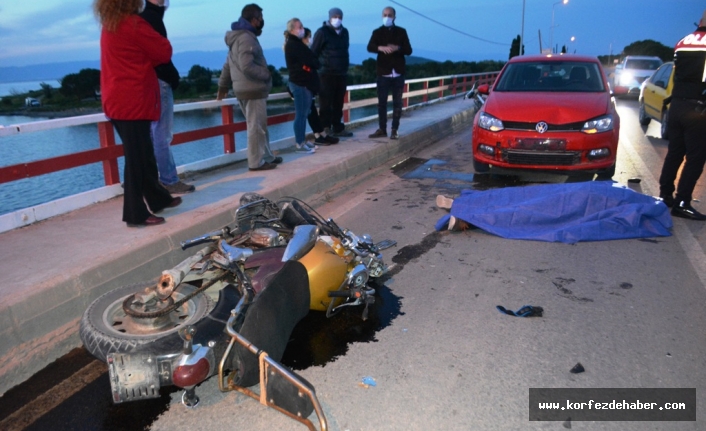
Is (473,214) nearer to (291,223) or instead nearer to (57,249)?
(291,223)

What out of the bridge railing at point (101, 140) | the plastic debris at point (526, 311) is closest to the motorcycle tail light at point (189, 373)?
the plastic debris at point (526, 311)

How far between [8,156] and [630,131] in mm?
12848

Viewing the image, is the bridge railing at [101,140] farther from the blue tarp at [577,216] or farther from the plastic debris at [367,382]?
the plastic debris at [367,382]

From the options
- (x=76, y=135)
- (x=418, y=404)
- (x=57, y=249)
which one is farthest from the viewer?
(x=76, y=135)

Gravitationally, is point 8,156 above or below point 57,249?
above

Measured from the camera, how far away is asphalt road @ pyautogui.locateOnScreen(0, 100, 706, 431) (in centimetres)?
265

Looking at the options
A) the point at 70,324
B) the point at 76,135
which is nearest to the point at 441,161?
the point at 76,135

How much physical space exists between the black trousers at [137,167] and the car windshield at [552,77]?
18.6ft

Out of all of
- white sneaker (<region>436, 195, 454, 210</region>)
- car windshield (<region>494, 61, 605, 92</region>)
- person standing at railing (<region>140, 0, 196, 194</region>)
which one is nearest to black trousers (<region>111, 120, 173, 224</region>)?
person standing at railing (<region>140, 0, 196, 194</region>)

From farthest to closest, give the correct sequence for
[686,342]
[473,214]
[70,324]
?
1. [473,214]
2. [70,324]
3. [686,342]

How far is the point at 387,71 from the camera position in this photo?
9.71 meters

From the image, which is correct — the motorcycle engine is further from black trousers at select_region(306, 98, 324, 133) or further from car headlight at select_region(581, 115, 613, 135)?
black trousers at select_region(306, 98, 324, 133)

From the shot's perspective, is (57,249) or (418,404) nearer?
(418,404)

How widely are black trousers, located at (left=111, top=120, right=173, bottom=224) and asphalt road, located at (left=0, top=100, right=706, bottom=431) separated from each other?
5.67 feet
